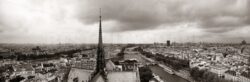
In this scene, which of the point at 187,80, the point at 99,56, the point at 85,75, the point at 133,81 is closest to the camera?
the point at 99,56

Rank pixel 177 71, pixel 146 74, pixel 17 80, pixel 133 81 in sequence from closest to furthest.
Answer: pixel 133 81 < pixel 146 74 < pixel 17 80 < pixel 177 71

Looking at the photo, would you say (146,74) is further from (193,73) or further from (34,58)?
(34,58)

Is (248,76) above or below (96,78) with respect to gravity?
below

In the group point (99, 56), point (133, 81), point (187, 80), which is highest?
point (99, 56)

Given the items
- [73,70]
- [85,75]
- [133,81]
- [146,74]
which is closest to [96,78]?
[133,81]

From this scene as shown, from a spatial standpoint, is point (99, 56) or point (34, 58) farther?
point (34, 58)

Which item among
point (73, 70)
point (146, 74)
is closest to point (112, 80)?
point (73, 70)

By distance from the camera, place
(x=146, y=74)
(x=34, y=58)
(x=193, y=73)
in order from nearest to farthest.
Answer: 1. (x=146, y=74)
2. (x=193, y=73)
3. (x=34, y=58)

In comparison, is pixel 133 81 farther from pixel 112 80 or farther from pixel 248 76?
pixel 248 76

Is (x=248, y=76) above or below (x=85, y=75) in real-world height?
below
